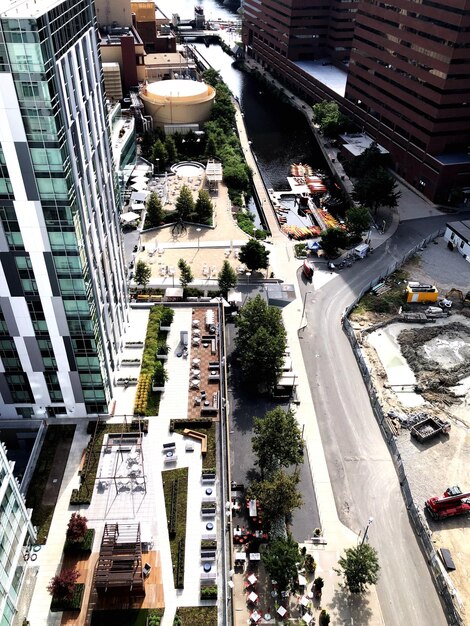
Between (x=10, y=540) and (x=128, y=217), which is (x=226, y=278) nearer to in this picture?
(x=128, y=217)

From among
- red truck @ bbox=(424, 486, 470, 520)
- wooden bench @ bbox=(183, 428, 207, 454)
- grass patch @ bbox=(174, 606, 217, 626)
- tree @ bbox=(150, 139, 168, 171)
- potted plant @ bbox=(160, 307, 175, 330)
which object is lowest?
grass patch @ bbox=(174, 606, 217, 626)

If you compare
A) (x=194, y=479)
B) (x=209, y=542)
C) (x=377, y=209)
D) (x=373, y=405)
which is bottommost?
(x=209, y=542)

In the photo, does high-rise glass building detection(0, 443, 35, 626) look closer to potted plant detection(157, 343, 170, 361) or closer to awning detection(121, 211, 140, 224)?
potted plant detection(157, 343, 170, 361)

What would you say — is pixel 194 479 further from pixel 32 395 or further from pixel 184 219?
pixel 184 219

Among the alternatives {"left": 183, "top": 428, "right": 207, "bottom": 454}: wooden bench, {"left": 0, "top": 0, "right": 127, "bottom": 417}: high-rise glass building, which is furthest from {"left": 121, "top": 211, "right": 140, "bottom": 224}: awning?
{"left": 183, "top": 428, "right": 207, "bottom": 454}: wooden bench

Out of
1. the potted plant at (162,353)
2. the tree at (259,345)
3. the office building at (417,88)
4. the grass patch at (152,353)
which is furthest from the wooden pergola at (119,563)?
the office building at (417,88)

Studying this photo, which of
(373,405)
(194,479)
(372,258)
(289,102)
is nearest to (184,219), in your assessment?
(372,258)
